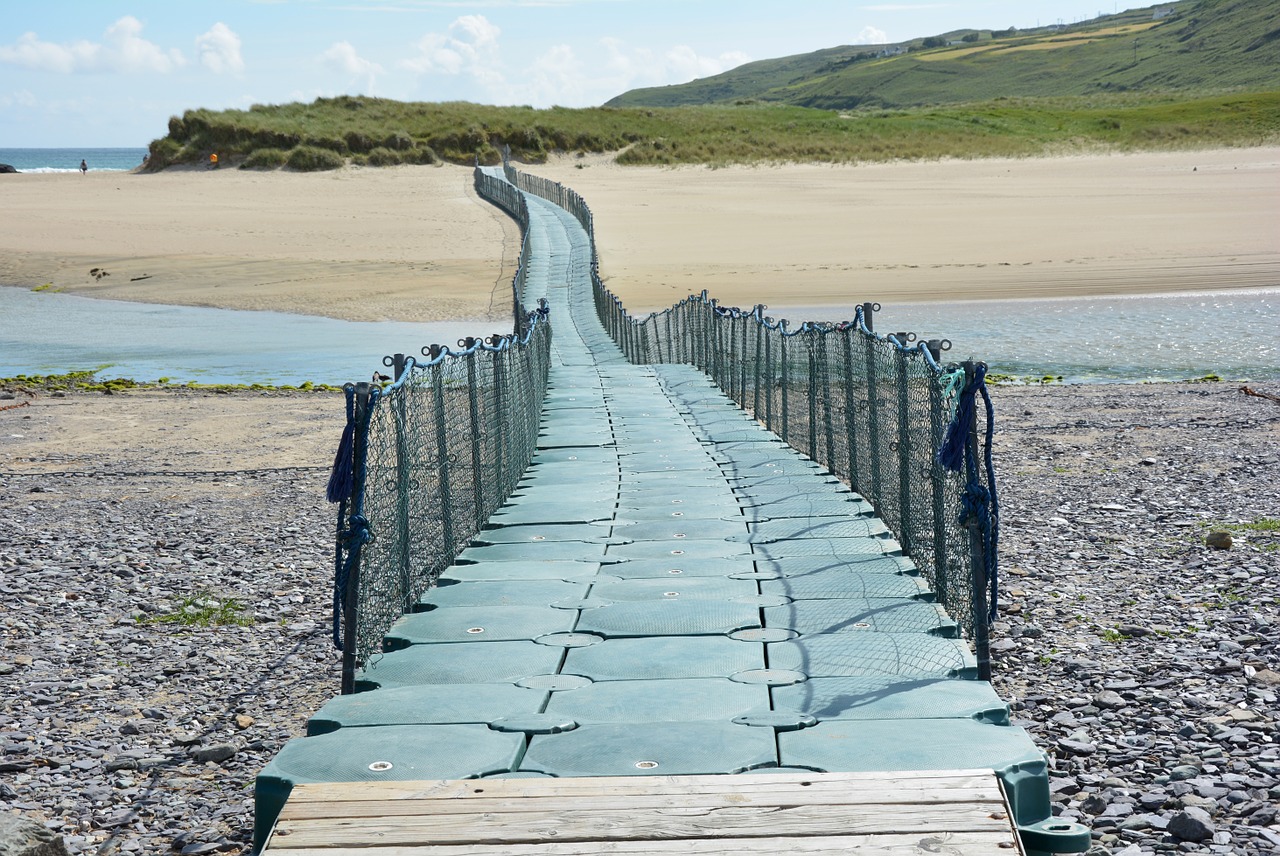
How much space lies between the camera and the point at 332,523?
1094 cm

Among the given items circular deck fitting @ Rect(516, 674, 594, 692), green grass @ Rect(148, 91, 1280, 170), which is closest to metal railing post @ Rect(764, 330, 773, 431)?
circular deck fitting @ Rect(516, 674, 594, 692)

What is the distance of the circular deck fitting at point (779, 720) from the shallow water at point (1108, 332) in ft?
57.7

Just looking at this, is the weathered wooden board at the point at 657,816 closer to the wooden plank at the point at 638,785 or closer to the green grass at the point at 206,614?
the wooden plank at the point at 638,785

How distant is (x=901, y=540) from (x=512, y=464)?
11.6 feet

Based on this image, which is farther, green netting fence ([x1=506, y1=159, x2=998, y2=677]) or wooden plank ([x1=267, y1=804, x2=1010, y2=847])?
green netting fence ([x1=506, y1=159, x2=998, y2=677])

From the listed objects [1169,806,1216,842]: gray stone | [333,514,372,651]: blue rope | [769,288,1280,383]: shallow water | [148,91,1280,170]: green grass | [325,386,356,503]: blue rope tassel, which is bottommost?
[1169,806,1216,842]: gray stone

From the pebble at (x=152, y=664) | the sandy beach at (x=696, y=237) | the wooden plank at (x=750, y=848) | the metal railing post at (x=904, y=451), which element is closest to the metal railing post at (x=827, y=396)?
the metal railing post at (x=904, y=451)

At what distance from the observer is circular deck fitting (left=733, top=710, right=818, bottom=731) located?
12.8ft

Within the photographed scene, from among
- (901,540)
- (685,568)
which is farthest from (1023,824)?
(901,540)

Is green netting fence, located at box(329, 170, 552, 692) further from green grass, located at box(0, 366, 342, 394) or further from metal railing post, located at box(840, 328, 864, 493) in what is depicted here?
green grass, located at box(0, 366, 342, 394)

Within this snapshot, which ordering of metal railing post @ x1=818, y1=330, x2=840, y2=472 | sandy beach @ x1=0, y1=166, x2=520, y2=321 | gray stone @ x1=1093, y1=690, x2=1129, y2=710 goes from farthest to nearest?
sandy beach @ x1=0, y1=166, x2=520, y2=321
metal railing post @ x1=818, y1=330, x2=840, y2=472
gray stone @ x1=1093, y1=690, x2=1129, y2=710

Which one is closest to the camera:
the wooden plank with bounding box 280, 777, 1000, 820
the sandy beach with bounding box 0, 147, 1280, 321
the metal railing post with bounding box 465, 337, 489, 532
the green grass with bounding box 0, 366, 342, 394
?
the wooden plank with bounding box 280, 777, 1000, 820

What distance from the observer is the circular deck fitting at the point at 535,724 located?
3.90m

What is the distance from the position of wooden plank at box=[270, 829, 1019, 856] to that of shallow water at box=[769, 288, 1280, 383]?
18421mm
